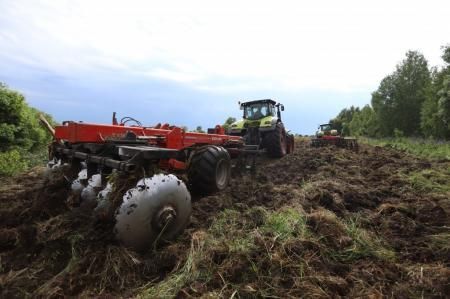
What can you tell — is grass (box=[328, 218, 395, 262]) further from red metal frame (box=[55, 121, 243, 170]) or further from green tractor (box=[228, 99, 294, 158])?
green tractor (box=[228, 99, 294, 158])

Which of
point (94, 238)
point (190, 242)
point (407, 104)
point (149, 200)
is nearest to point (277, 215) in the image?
point (190, 242)

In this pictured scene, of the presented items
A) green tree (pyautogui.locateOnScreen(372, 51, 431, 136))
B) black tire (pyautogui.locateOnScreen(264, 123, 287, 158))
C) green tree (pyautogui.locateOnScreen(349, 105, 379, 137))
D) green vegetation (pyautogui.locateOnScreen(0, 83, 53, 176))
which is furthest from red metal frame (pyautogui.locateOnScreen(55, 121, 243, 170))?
green tree (pyautogui.locateOnScreen(349, 105, 379, 137))

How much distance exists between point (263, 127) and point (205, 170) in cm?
655

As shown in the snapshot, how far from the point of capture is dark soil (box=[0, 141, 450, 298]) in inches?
124

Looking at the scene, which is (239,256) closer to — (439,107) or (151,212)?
(151,212)

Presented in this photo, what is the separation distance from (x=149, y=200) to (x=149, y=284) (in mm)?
838

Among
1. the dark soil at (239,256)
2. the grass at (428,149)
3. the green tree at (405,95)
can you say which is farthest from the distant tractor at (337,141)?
the green tree at (405,95)

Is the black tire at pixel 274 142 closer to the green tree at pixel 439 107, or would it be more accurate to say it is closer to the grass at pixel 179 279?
the grass at pixel 179 279

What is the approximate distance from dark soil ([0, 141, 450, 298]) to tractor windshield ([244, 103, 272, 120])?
7.41 m

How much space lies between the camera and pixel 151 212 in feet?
12.5

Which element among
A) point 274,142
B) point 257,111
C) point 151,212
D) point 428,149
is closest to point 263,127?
point 274,142

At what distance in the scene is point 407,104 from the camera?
1667 inches

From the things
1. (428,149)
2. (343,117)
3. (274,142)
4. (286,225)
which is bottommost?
(286,225)

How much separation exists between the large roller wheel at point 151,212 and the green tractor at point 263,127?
26.1ft
